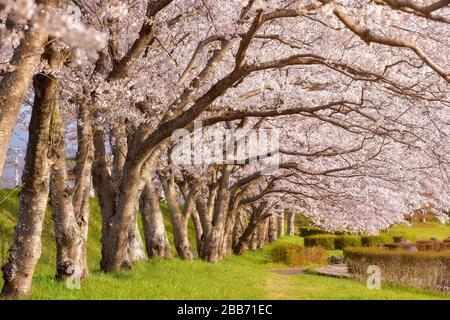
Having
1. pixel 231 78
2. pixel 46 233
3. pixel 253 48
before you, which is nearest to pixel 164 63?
pixel 253 48

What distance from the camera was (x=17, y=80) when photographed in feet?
22.7

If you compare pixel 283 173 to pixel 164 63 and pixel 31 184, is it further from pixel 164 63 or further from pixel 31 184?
pixel 31 184

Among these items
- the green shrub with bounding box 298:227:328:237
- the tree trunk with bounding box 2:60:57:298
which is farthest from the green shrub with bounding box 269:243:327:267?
the green shrub with bounding box 298:227:328:237

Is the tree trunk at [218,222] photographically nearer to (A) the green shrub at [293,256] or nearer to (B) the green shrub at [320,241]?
(A) the green shrub at [293,256]

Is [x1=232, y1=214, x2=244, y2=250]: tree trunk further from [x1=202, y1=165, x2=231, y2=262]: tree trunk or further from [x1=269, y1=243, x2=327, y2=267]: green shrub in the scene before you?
[x1=202, y1=165, x2=231, y2=262]: tree trunk

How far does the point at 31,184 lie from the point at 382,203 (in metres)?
17.8

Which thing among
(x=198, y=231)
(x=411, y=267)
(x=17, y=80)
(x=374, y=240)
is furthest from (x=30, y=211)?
(x=374, y=240)

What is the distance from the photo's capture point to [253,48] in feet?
51.4

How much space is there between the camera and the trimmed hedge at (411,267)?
17.4 metres

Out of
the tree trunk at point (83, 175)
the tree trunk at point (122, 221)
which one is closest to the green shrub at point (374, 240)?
the tree trunk at point (122, 221)

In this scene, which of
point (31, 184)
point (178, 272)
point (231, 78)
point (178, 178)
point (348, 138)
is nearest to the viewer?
point (31, 184)

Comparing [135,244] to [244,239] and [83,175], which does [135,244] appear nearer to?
[83,175]

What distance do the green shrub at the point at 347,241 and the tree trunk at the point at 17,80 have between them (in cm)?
3619
